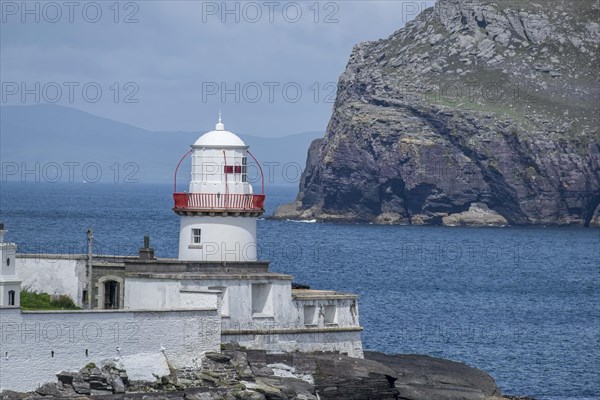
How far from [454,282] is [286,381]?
69563 millimetres

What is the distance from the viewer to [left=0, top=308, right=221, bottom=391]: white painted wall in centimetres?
3344

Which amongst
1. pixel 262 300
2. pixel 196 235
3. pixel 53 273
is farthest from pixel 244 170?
pixel 53 273

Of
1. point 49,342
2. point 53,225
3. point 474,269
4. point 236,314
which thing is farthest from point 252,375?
point 53,225

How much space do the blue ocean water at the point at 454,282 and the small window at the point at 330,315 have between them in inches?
552

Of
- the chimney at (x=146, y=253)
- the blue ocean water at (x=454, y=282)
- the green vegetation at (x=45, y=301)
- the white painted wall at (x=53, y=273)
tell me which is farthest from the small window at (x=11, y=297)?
the blue ocean water at (x=454, y=282)

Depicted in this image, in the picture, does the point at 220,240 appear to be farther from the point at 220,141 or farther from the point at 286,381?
the point at 286,381

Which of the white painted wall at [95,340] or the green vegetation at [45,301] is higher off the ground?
the green vegetation at [45,301]

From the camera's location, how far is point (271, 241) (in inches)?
5832

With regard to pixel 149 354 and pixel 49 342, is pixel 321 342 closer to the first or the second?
pixel 149 354

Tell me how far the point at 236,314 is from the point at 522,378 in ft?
70.6

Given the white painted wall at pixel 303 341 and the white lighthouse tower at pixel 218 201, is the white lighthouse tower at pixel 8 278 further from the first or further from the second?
the white lighthouse tower at pixel 218 201

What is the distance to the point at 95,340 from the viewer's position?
115 feet

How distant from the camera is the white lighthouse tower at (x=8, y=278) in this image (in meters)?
34.4

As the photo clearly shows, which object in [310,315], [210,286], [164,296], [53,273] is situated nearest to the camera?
[164,296]
